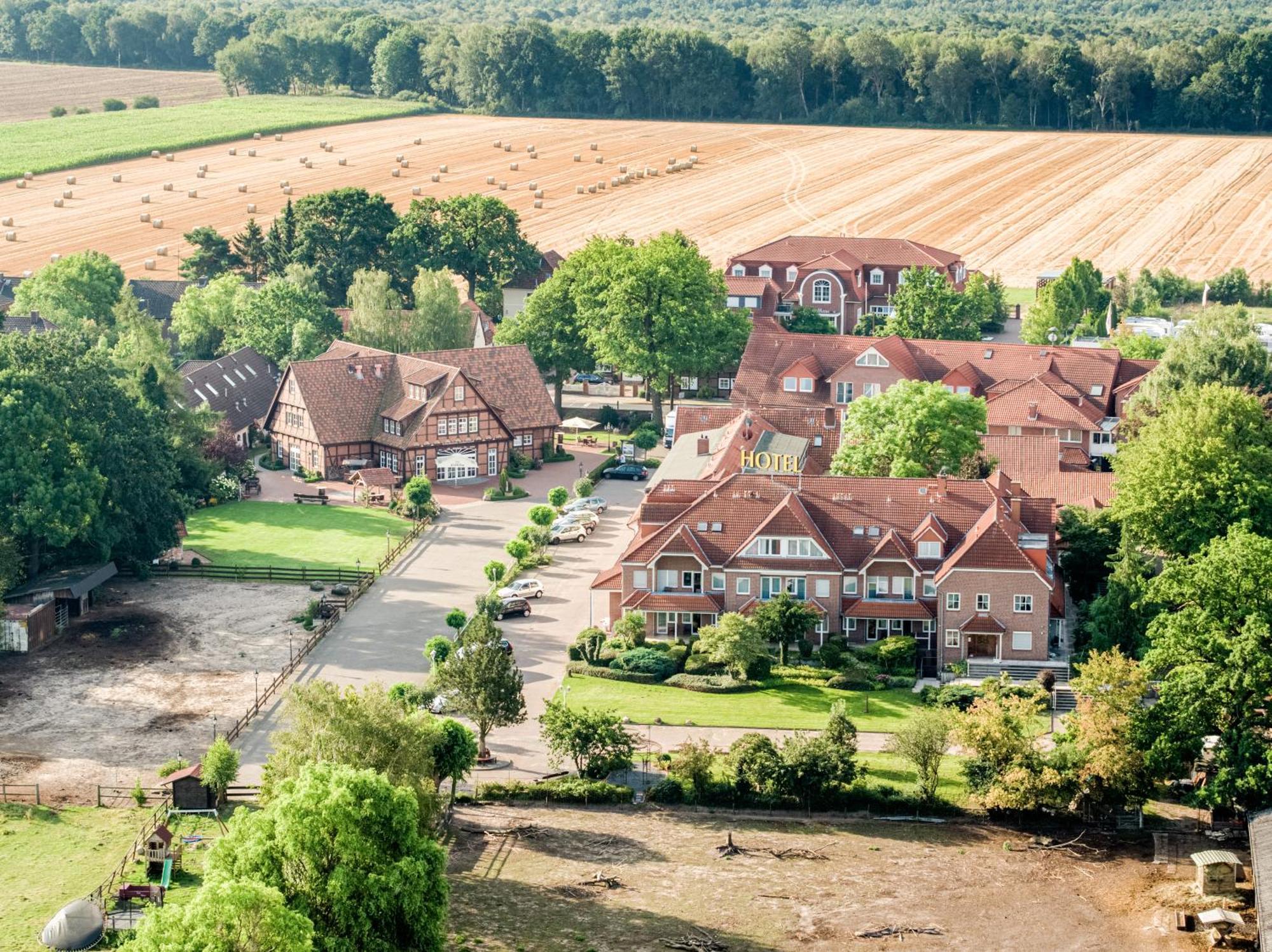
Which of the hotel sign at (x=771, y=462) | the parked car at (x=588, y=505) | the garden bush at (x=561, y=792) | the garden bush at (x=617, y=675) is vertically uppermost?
the hotel sign at (x=771, y=462)

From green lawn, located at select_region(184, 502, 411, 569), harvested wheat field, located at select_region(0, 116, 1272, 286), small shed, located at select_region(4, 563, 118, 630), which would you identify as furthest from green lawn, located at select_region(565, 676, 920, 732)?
harvested wheat field, located at select_region(0, 116, 1272, 286)

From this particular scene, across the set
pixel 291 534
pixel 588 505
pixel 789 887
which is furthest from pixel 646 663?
pixel 291 534

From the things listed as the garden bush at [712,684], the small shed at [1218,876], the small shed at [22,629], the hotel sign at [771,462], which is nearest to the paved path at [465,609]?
the garden bush at [712,684]

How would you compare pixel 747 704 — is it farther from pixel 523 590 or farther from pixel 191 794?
pixel 191 794

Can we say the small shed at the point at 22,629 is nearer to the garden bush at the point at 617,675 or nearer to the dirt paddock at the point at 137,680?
the dirt paddock at the point at 137,680

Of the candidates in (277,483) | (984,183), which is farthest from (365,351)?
(984,183)

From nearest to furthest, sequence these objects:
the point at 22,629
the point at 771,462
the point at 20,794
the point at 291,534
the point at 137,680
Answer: the point at 20,794, the point at 137,680, the point at 22,629, the point at 771,462, the point at 291,534
